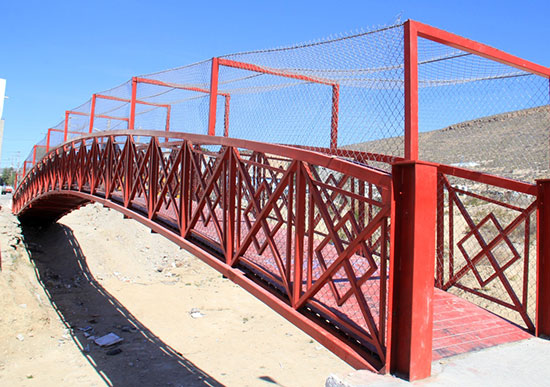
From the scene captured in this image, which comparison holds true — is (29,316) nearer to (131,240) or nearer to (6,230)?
(6,230)

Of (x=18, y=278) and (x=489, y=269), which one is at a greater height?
(x=489, y=269)

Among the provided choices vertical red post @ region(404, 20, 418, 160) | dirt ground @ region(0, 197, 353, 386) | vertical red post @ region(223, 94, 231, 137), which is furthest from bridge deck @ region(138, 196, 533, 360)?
dirt ground @ region(0, 197, 353, 386)

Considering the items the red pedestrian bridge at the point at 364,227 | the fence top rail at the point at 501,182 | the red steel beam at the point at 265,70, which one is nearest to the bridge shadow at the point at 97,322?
the red pedestrian bridge at the point at 364,227

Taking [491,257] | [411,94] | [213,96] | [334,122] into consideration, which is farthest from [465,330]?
[213,96]

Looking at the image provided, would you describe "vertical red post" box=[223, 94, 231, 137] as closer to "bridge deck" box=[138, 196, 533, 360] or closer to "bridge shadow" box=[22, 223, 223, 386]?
"bridge deck" box=[138, 196, 533, 360]

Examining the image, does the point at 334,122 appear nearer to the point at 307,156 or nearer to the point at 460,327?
the point at 307,156

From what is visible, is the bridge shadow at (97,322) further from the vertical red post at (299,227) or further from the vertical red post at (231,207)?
the vertical red post at (299,227)

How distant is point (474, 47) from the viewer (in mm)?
3787

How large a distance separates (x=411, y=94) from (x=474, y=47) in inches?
44.9

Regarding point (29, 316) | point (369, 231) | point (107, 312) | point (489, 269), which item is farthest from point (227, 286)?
point (369, 231)

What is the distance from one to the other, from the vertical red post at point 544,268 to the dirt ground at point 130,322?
17.5 ft

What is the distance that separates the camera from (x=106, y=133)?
8734 mm

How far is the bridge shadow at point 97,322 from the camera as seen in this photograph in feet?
29.1

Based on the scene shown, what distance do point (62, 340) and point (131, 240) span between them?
759cm
